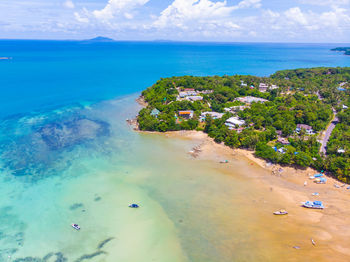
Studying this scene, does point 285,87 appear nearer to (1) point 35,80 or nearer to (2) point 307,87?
(2) point 307,87

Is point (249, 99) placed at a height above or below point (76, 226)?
above

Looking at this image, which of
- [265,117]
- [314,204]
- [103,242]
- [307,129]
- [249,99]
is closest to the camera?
[103,242]

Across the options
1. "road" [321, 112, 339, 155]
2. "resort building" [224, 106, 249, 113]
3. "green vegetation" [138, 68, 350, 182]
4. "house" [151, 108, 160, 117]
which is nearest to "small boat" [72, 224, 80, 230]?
"green vegetation" [138, 68, 350, 182]

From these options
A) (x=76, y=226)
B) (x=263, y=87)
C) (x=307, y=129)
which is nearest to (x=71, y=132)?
(x=76, y=226)

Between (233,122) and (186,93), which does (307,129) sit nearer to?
(233,122)

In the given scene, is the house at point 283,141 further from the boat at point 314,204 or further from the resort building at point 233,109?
the resort building at point 233,109

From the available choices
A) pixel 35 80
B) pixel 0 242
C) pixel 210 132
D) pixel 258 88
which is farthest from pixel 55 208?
pixel 35 80

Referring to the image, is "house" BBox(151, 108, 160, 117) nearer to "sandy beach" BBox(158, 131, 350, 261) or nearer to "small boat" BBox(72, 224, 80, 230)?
"sandy beach" BBox(158, 131, 350, 261)
